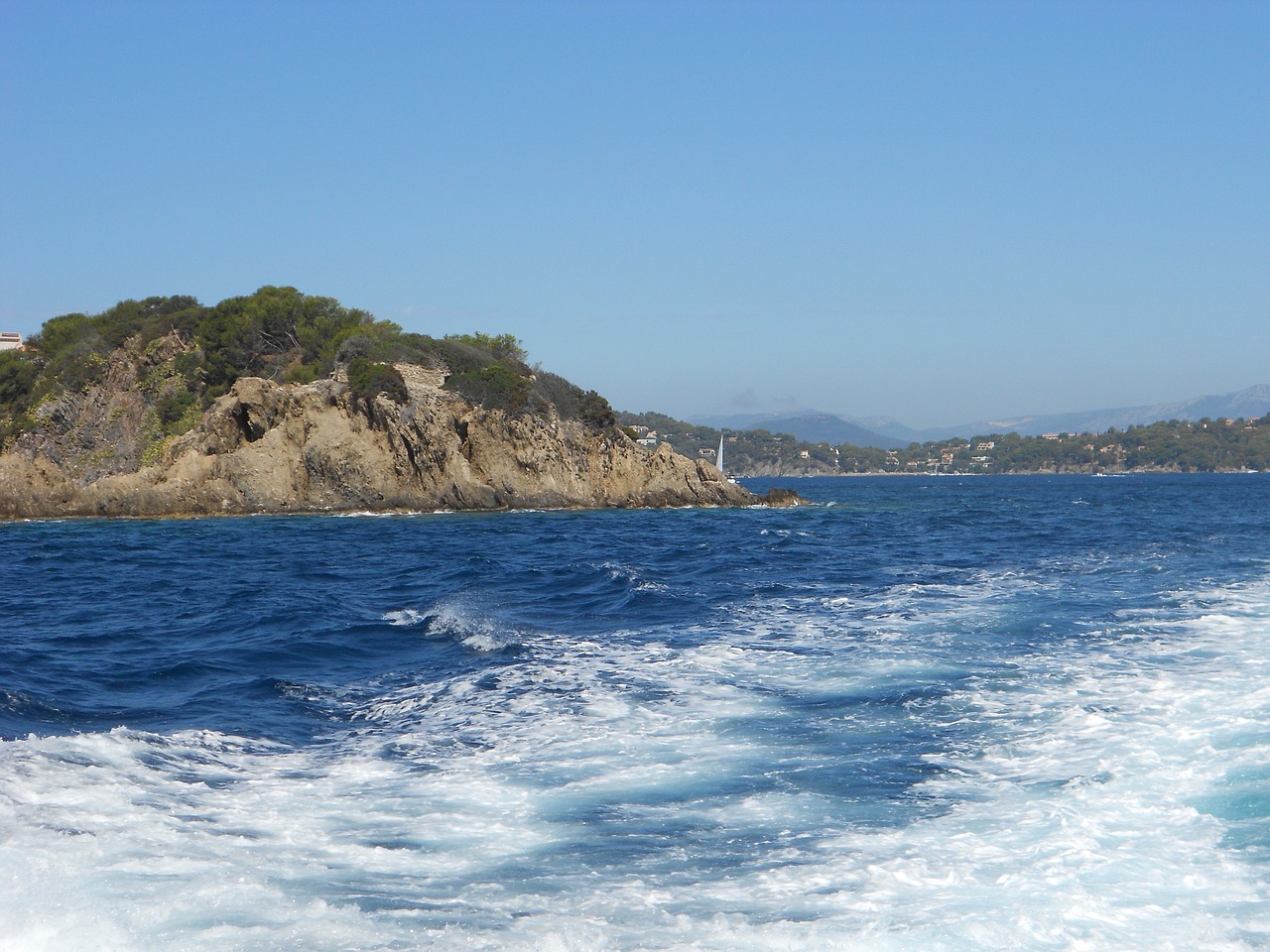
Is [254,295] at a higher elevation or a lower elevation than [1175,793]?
higher

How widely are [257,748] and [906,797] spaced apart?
18.5 ft

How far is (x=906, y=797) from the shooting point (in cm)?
821

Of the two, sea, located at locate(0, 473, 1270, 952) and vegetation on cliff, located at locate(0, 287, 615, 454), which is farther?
vegetation on cliff, located at locate(0, 287, 615, 454)

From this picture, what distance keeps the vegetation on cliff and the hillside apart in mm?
131

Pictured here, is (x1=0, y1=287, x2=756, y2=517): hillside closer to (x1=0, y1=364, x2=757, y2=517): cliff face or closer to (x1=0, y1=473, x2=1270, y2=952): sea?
(x1=0, y1=364, x2=757, y2=517): cliff face

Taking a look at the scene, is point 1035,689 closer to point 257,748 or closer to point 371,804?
point 371,804

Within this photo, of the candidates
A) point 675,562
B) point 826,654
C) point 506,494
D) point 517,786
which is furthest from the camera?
point 506,494

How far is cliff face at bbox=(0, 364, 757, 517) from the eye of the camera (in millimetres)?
53156

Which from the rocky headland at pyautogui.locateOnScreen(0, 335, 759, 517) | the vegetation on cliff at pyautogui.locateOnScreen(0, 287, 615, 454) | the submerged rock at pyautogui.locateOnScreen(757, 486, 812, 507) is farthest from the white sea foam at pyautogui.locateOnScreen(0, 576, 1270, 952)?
the submerged rock at pyautogui.locateOnScreen(757, 486, 812, 507)

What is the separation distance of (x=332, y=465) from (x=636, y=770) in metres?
49.4

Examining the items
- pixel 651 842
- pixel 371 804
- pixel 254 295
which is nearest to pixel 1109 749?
pixel 651 842

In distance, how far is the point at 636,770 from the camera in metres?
9.12

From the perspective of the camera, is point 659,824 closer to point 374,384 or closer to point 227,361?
point 374,384

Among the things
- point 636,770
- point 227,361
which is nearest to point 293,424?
point 227,361
